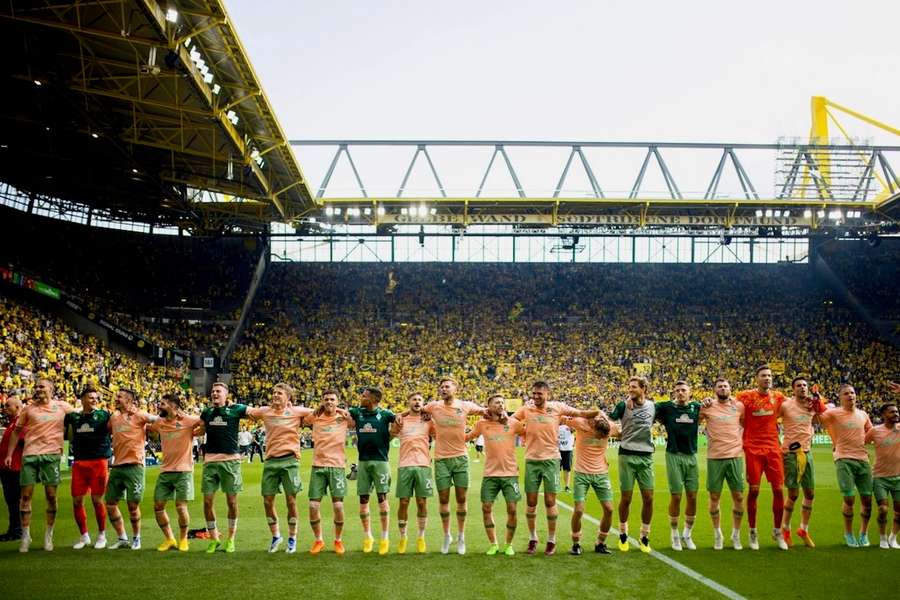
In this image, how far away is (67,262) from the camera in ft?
140

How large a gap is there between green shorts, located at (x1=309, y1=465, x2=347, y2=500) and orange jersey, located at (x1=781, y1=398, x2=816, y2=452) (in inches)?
253

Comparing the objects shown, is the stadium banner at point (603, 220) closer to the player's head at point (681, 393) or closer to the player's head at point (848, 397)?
the player's head at point (848, 397)

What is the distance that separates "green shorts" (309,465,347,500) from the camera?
432 inches

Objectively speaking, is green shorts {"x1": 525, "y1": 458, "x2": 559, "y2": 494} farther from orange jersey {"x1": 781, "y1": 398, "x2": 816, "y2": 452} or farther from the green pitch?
orange jersey {"x1": 781, "y1": 398, "x2": 816, "y2": 452}

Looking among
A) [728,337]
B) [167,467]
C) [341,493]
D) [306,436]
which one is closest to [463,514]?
[341,493]

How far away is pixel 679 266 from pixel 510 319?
1294 centimetres

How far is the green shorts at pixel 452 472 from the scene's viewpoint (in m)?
11.0

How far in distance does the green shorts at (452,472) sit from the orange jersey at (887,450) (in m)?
5.90

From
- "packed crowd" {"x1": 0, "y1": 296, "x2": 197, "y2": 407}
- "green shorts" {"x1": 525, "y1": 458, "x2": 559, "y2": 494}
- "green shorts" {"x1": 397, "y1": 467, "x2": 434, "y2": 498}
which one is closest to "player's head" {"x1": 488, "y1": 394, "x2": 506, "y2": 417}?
"green shorts" {"x1": 525, "y1": 458, "x2": 559, "y2": 494}

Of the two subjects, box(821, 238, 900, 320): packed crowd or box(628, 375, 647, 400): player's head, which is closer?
box(628, 375, 647, 400): player's head

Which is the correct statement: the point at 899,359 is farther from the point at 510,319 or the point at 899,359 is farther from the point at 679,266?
the point at 510,319

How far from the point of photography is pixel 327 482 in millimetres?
11070

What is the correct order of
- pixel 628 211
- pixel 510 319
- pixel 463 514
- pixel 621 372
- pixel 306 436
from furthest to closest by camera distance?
pixel 510 319
pixel 621 372
pixel 628 211
pixel 306 436
pixel 463 514

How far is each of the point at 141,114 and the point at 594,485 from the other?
21.3 m
